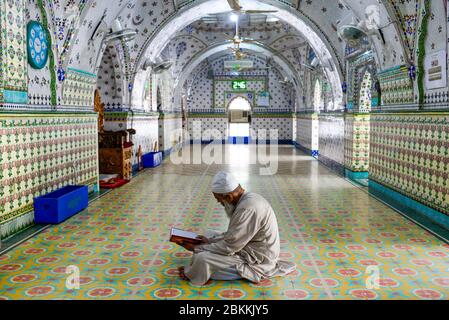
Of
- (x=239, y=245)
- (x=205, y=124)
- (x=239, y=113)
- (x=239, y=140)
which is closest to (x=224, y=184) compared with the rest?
(x=239, y=245)

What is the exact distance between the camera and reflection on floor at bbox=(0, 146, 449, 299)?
3.97m

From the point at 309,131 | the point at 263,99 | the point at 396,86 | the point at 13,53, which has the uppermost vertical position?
the point at 263,99

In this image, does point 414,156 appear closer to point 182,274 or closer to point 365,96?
point 365,96

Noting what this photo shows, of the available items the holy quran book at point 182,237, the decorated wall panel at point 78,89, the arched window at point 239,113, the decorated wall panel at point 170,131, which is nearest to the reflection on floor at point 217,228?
the holy quran book at point 182,237

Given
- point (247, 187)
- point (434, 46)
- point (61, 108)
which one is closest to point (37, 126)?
point (61, 108)

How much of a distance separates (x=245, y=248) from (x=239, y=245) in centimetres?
16

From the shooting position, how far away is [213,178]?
367 inches

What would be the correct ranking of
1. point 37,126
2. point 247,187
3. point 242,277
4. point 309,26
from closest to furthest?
point 242,277, point 37,126, point 247,187, point 309,26

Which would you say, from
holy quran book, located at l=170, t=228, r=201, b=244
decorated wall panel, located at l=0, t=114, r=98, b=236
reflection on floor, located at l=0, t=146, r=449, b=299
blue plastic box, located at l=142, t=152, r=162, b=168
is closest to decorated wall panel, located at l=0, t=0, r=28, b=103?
decorated wall panel, located at l=0, t=114, r=98, b=236

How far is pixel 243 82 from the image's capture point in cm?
2433

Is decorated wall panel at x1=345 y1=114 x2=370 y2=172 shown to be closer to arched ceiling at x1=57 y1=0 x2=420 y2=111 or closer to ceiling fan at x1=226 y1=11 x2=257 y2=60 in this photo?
arched ceiling at x1=57 y1=0 x2=420 y2=111

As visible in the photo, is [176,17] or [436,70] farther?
[176,17]
